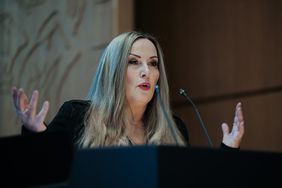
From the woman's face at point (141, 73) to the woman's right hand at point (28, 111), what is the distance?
0.64 meters

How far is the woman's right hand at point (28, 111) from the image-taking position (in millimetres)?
2023

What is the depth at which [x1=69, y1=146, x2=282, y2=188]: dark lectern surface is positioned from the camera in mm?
1593

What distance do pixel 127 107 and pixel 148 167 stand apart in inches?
44.8

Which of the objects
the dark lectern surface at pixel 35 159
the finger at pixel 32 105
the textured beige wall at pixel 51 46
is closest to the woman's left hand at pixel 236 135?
the finger at pixel 32 105

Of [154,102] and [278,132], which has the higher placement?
[154,102]

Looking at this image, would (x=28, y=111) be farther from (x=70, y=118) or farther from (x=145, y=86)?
(x=145, y=86)

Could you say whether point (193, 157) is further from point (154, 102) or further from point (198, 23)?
point (198, 23)

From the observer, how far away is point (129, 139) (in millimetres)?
2611

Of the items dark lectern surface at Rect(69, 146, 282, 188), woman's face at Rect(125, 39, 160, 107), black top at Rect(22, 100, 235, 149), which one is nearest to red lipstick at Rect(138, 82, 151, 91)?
woman's face at Rect(125, 39, 160, 107)

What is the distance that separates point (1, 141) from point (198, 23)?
12.6 ft

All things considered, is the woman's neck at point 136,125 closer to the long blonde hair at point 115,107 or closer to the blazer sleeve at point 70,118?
the long blonde hair at point 115,107

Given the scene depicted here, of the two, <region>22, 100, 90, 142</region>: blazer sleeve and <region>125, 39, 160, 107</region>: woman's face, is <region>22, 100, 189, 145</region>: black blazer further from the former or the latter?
<region>125, 39, 160, 107</region>: woman's face

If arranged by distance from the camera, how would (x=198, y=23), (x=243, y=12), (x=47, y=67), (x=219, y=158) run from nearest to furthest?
(x=219, y=158) → (x=243, y=12) → (x=198, y=23) → (x=47, y=67)

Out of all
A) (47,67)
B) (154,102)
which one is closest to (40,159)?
(154,102)
